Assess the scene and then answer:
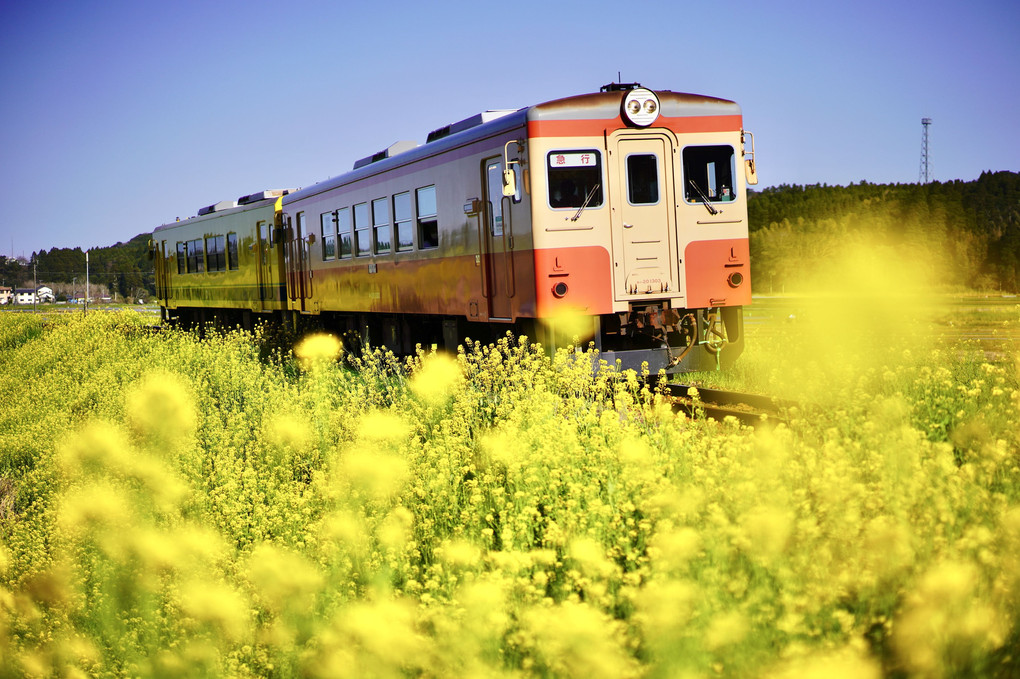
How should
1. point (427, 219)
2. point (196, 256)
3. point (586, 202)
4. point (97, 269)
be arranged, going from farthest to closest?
point (97, 269)
point (196, 256)
point (427, 219)
point (586, 202)

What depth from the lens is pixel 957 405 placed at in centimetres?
720

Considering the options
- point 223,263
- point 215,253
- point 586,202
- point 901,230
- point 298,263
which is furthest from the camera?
point 901,230

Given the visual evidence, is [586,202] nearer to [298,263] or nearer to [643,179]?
[643,179]

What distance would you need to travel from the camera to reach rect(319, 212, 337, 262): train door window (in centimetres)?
1578

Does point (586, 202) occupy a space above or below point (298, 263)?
above

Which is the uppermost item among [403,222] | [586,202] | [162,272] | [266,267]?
[162,272]

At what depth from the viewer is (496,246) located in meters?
10.5

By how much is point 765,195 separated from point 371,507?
198 ft

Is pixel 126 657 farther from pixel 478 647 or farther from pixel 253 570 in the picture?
pixel 478 647

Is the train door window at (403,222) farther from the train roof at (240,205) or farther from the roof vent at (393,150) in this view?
the train roof at (240,205)

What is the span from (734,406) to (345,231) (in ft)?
25.4

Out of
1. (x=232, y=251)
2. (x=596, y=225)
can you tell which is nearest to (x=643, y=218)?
(x=596, y=225)

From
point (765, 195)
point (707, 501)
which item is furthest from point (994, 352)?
point (765, 195)

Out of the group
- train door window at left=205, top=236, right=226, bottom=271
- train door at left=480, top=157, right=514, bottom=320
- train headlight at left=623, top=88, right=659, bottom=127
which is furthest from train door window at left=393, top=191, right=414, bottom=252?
train door window at left=205, top=236, right=226, bottom=271
